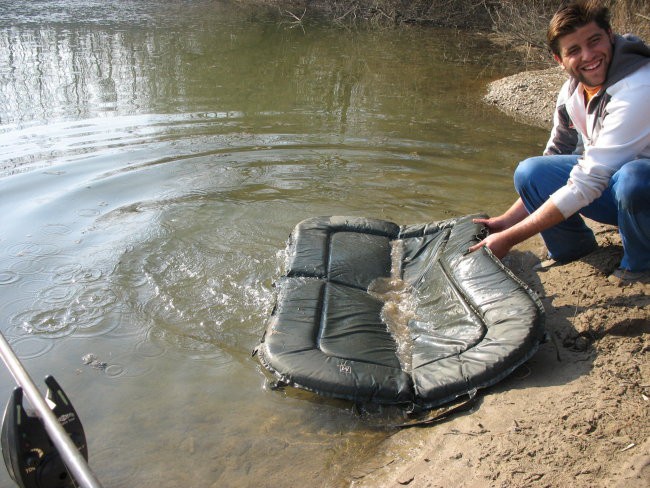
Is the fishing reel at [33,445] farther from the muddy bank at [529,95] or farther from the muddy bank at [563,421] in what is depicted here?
the muddy bank at [529,95]

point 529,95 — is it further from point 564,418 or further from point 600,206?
point 564,418

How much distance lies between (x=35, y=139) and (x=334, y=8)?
39.8 feet

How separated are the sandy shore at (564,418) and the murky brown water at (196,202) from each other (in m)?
0.38

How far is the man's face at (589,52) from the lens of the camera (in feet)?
9.12

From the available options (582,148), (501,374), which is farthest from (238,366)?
(582,148)

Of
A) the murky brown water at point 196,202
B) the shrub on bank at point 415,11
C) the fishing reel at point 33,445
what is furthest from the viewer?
the shrub on bank at point 415,11

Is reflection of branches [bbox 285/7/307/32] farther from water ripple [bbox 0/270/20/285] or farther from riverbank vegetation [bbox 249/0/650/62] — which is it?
water ripple [bbox 0/270/20/285]

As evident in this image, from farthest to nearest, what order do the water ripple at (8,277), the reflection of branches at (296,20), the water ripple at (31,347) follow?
the reflection of branches at (296,20) < the water ripple at (8,277) < the water ripple at (31,347)

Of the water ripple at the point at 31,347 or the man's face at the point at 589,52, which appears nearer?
the man's face at the point at 589,52

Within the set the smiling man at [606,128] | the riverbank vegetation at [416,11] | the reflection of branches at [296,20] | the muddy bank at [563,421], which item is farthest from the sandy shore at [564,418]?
the reflection of branches at [296,20]

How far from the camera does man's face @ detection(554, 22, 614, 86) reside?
278 cm

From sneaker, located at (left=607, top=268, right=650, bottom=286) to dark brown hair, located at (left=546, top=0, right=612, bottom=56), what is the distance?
1.23 metres

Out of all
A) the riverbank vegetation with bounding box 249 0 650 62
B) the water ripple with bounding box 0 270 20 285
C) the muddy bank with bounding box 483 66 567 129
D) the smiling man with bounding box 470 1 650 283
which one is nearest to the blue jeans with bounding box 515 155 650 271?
the smiling man with bounding box 470 1 650 283

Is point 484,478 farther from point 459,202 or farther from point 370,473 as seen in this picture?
point 459,202
